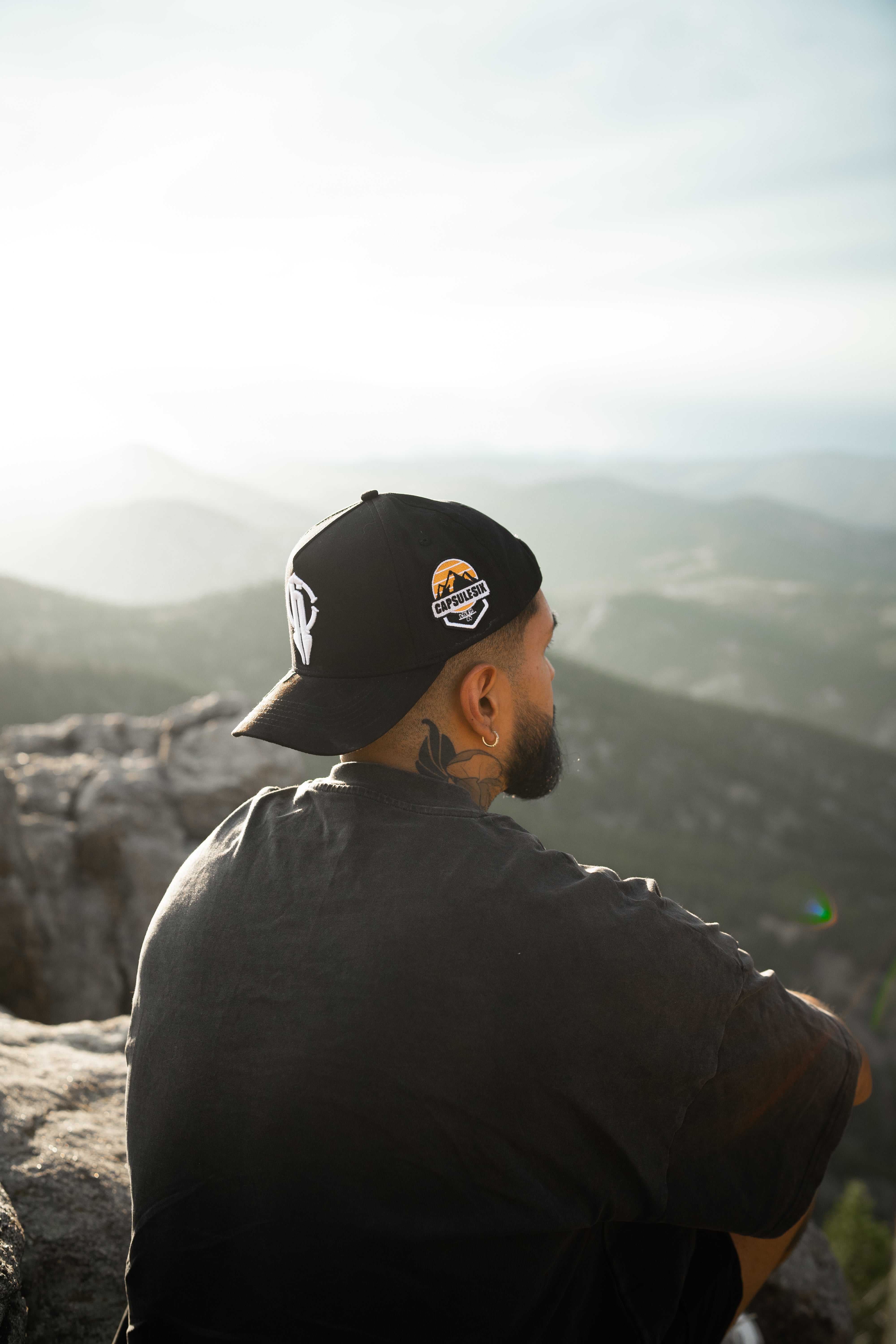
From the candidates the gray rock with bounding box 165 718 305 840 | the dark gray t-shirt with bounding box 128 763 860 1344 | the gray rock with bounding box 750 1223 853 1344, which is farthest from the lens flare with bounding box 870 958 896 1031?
the dark gray t-shirt with bounding box 128 763 860 1344

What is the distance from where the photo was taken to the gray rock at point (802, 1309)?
557 centimetres

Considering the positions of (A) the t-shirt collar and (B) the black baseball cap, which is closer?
(A) the t-shirt collar

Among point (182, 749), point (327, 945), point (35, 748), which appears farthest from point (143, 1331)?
point (35, 748)

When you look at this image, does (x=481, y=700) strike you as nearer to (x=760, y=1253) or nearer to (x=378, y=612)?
(x=378, y=612)

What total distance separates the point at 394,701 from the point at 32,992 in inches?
332

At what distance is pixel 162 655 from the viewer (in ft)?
290

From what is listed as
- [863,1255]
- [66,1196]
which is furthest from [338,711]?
[863,1255]

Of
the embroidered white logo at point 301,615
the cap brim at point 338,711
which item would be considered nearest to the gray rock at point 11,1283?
the cap brim at point 338,711

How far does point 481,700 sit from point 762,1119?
160 centimetres

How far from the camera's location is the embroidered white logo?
2932 millimetres

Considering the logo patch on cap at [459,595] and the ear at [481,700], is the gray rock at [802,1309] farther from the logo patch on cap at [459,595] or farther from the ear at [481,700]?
the logo patch on cap at [459,595]

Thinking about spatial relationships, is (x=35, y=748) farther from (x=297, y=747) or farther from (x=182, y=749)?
(x=297, y=747)

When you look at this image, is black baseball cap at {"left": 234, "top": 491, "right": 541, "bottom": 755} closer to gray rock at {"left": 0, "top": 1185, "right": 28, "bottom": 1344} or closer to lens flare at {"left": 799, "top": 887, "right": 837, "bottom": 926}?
gray rock at {"left": 0, "top": 1185, "right": 28, "bottom": 1344}

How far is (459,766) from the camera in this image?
9.51 feet
